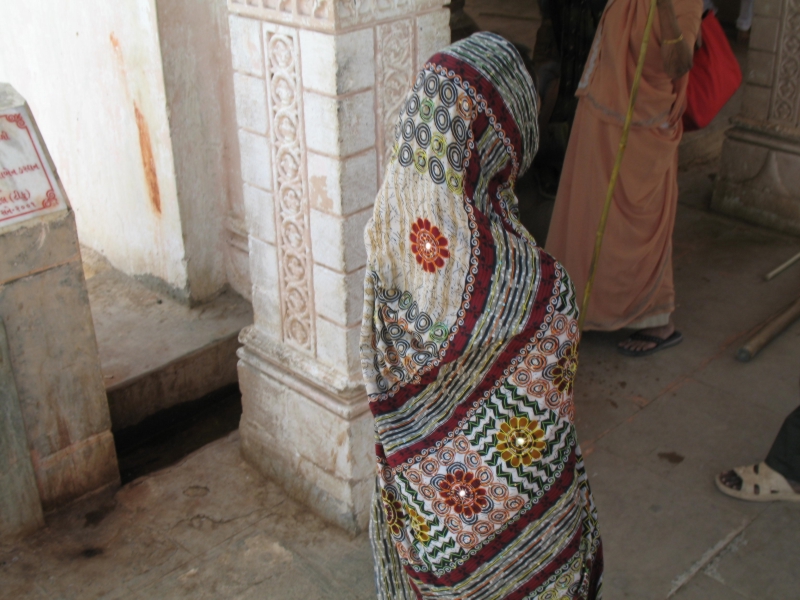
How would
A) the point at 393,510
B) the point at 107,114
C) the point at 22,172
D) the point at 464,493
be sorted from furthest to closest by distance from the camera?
the point at 107,114
the point at 22,172
the point at 393,510
the point at 464,493

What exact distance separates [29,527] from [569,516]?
2.08 meters

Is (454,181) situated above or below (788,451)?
above

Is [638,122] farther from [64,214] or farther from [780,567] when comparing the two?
[64,214]

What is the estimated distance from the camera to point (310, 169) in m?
2.77

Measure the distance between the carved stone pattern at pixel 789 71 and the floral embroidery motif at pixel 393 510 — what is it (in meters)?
4.18

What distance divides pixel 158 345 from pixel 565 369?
2.64 meters

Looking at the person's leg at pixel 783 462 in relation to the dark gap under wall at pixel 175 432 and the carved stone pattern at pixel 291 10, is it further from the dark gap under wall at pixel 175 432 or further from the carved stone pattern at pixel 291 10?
the dark gap under wall at pixel 175 432

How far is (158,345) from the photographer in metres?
4.00

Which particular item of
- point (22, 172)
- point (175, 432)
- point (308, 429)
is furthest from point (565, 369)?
point (175, 432)

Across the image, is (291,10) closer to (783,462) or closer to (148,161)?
(148,161)

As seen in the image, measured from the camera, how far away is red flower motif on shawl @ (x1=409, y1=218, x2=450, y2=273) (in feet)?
5.73

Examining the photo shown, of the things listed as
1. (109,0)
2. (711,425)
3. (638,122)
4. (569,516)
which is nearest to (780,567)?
(711,425)

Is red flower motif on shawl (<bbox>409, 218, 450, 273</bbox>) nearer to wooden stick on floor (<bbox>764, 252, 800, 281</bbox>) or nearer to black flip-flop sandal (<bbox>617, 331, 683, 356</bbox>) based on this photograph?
black flip-flop sandal (<bbox>617, 331, 683, 356</bbox>)

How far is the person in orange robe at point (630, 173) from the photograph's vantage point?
3.64 m
